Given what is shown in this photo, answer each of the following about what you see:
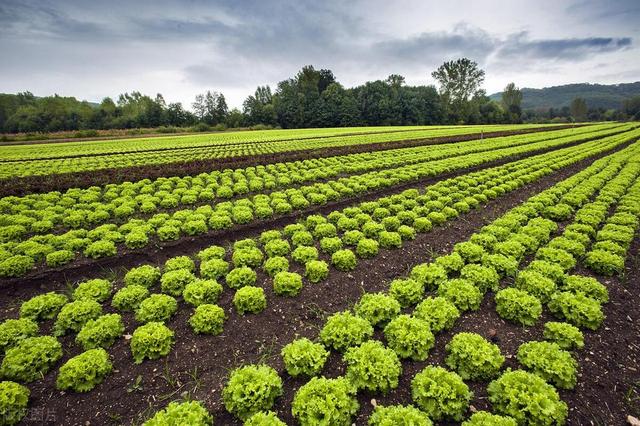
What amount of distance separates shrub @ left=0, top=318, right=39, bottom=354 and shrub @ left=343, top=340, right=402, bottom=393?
6.87m

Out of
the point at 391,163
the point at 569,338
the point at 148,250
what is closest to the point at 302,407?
the point at 569,338

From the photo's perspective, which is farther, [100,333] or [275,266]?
[275,266]

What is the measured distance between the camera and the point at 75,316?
7.03m

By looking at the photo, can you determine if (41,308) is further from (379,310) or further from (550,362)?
(550,362)

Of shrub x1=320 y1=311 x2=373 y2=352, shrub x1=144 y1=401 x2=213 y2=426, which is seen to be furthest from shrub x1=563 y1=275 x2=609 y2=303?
shrub x1=144 y1=401 x2=213 y2=426

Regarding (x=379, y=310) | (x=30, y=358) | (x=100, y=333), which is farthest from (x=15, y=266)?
(x=379, y=310)

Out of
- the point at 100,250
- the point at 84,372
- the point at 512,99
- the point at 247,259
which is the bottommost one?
the point at 84,372

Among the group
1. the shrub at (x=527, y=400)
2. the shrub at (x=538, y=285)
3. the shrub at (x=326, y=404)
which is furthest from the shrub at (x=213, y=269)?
the shrub at (x=538, y=285)

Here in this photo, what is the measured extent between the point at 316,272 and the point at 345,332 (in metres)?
2.70

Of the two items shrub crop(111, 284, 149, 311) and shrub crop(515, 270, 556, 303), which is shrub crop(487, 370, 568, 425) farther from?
shrub crop(111, 284, 149, 311)

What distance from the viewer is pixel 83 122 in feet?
323

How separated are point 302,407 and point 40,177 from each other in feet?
83.2

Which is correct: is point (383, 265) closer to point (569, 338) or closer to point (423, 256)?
point (423, 256)

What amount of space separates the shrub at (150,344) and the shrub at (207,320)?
0.59 metres
